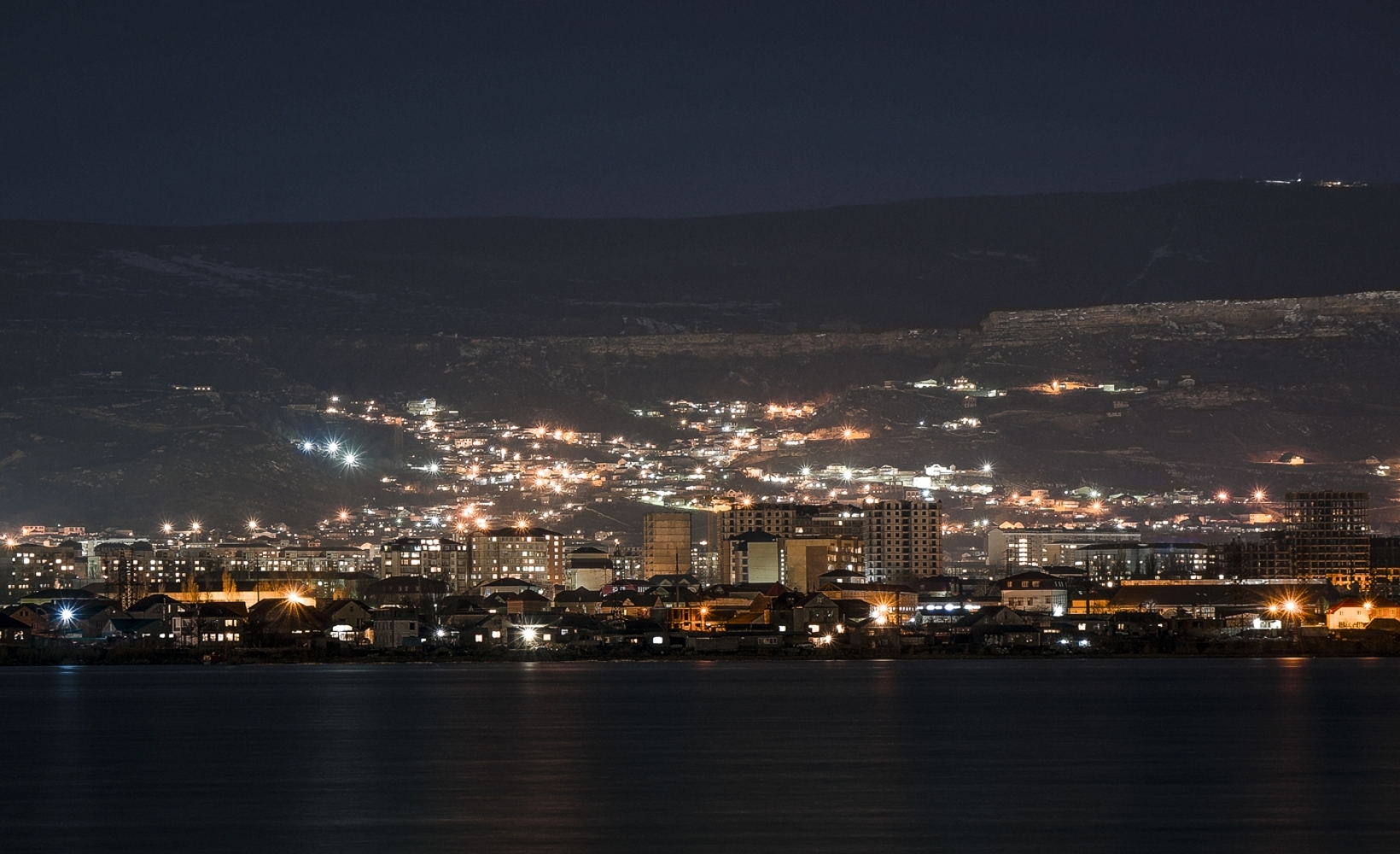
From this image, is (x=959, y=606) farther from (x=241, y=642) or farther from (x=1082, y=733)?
(x=1082, y=733)

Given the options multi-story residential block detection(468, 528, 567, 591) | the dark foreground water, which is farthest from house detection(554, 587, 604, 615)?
the dark foreground water

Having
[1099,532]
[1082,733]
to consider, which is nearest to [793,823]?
[1082,733]

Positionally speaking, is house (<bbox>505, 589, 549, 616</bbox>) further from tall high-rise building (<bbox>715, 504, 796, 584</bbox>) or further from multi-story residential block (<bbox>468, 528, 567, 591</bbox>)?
tall high-rise building (<bbox>715, 504, 796, 584</bbox>)

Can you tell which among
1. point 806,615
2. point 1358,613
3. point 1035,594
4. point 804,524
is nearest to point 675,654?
point 806,615

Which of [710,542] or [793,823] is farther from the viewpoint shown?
[710,542]

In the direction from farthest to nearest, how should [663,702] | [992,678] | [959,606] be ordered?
[959,606] → [992,678] → [663,702]

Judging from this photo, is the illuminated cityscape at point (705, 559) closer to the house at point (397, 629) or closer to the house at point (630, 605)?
the house at point (397, 629)
